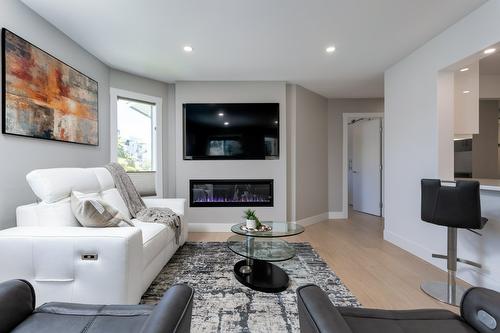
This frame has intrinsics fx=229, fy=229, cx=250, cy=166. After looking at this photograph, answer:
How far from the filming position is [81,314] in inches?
37.2

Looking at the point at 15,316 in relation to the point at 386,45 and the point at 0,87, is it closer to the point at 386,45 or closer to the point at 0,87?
the point at 0,87

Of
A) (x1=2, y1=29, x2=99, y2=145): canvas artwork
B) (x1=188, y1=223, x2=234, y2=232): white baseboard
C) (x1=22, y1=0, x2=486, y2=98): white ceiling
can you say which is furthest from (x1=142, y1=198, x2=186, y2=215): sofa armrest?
(x1=22, y1=0, x2=486, y2=98): white ceiling

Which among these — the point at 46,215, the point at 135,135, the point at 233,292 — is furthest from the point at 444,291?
the point at 135,135

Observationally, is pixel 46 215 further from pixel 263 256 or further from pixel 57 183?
pixel 263 256

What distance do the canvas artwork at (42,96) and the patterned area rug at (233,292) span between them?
5.86 ft

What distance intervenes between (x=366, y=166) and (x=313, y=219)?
1.91 meters

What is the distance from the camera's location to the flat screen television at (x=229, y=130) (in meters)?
3.72

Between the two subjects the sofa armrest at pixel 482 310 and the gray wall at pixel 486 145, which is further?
the gray wall at pixel 486 145

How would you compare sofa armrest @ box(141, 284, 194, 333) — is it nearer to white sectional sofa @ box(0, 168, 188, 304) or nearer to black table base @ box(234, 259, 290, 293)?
white sectional sofa @ box(0, 168, 188, 304)

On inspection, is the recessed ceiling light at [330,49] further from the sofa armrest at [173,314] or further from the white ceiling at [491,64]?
the sofa armrest at [173,314]

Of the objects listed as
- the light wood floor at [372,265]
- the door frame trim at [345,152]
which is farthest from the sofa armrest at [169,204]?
the door frame trim at [345,152]

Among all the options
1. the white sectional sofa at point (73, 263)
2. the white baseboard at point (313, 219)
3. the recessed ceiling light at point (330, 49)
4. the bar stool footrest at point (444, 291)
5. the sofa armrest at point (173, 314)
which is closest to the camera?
the sofa armrest at point (173, 314)

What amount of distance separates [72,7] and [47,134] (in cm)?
118

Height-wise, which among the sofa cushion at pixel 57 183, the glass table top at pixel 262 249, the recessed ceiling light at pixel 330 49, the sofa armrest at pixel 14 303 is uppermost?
the recessed ceiling light at pixel 330 49
